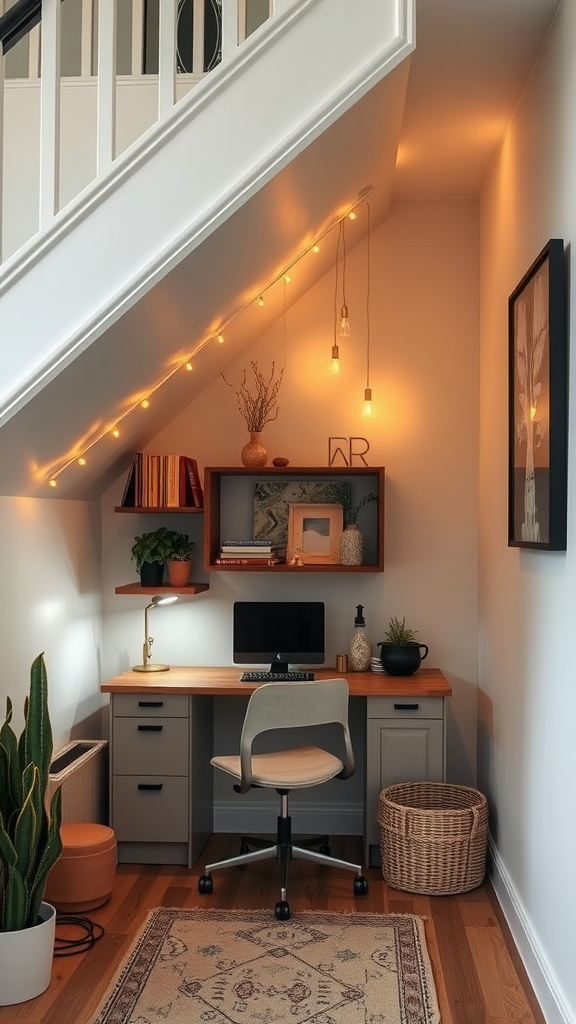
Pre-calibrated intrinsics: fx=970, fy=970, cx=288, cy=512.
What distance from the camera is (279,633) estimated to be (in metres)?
4.43

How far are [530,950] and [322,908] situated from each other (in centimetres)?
86

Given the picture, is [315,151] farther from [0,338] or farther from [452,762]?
[452,762]

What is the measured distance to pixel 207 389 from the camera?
4.68 m

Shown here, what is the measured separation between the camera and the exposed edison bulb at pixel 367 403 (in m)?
4.46

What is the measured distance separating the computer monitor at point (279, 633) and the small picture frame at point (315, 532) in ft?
0.80

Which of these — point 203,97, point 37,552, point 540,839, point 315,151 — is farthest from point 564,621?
point 37,552

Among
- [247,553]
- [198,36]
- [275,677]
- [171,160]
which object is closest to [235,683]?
[275,677]

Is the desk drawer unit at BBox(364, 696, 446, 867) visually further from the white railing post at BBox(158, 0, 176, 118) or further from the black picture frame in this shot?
the white railing post at BBox(158, 0, 176, 118)

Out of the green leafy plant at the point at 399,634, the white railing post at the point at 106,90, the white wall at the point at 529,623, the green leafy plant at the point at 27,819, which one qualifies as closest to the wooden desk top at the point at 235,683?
the green leafy plant at the point at 399,634

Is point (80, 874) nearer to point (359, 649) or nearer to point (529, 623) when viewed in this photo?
point (359, 649)

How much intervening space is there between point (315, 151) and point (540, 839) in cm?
225

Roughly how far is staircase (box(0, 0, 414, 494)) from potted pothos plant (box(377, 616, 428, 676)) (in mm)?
2135

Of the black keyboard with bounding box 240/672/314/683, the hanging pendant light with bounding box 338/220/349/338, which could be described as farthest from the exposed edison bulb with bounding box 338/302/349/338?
the black keyboard with bounding box 240/672/314/683

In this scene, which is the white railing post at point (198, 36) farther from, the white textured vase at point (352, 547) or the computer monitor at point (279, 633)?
the computer monitor at point (279, 633)
